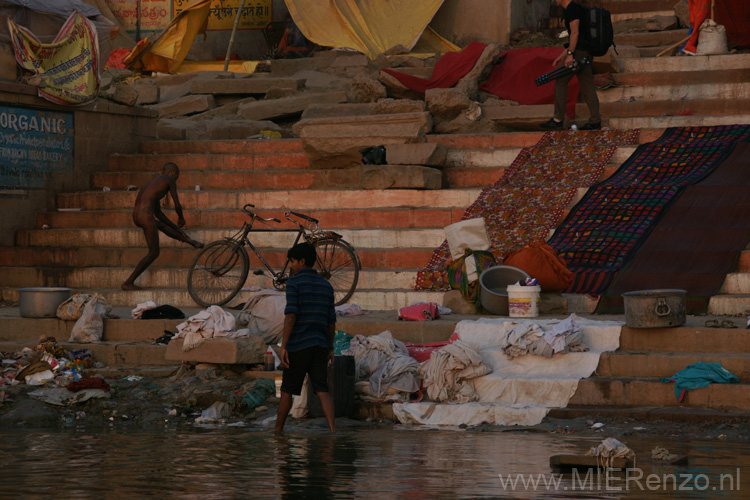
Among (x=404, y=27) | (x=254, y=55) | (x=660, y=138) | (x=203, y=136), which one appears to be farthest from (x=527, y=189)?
(x=254, y=55)

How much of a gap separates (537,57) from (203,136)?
5.39 metres

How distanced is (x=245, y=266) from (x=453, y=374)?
364 cm

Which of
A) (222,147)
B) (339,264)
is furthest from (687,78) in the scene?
(339,264)

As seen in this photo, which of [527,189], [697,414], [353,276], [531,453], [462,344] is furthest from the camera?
[527,189]

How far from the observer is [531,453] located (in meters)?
7.73

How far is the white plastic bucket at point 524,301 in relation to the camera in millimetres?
11047

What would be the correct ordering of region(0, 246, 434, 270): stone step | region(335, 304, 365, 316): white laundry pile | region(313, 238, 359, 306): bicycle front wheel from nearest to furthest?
region(335, 304, 365, 316): white laundry pile
region(313, 238, 359, 306): bicycle front wheel
region(0, 246, 434, 270): stone step

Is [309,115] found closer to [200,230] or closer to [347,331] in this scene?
[200,230]

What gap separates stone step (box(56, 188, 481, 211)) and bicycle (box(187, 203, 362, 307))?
1.78m

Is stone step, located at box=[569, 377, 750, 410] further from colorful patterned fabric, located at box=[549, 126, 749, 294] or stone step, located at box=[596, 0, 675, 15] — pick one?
stone step, located at box=[596, 0, 675, 15]

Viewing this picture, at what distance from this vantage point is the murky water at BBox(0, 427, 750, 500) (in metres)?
6.40

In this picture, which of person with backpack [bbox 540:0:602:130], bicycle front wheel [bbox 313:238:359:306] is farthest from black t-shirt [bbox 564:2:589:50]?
bicycle front wheel [bbox 313:238:359:306]

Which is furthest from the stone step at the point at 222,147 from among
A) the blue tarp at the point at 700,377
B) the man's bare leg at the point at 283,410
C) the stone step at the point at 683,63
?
the blue tarp at the point at 700,377
